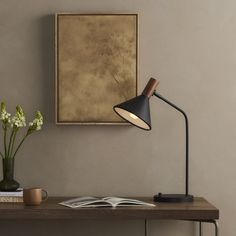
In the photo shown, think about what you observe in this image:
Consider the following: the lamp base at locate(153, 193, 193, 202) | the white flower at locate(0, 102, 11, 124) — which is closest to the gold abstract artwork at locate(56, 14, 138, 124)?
the white flower at locate(0, 102, 11, 124)

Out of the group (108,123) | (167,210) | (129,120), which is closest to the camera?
(167,210)

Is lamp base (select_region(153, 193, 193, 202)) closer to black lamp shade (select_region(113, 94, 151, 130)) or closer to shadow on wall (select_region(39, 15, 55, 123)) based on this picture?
black lamp shade (select_region(113, 94, 151, 130))

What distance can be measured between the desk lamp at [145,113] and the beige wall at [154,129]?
21cm

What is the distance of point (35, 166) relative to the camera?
3371 mm

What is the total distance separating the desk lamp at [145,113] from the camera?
2.88 meters

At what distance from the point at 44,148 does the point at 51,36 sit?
2.11 feet

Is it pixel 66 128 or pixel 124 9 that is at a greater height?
pixel 124 9

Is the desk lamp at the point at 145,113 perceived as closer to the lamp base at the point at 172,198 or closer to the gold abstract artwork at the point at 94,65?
the lamp base at the point at 172,198

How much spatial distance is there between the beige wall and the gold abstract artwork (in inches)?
2.8

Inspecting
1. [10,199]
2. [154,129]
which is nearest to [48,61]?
[154,129]

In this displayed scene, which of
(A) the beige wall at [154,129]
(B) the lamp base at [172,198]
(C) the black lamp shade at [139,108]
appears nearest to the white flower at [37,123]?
(A) the beige wall at [154,129]

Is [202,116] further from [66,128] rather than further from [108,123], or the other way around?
[66,128]

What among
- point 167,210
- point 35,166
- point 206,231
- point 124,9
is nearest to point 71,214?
point 167,210

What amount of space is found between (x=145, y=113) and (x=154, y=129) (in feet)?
1.58
